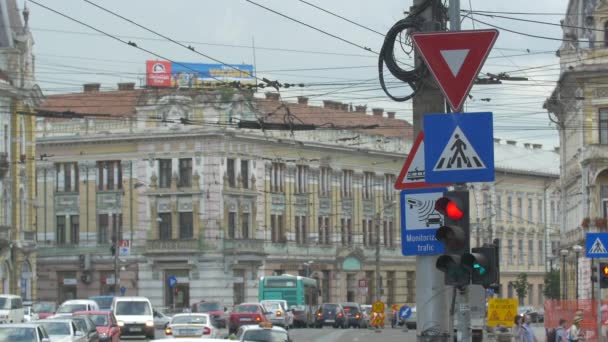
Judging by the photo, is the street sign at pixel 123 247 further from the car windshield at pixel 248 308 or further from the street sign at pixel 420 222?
the street sign at pixel 420 222

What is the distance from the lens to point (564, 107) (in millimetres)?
75688

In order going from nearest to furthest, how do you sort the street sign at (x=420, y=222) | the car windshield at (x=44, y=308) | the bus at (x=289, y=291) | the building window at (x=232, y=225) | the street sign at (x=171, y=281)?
1. the street sign at (x=420, y=222)
2. the car windshield at (x=44, y=308)
3. the bus at (x=289, y=291)
4. the street sign at (x=171, y=281)
5. the building window at (x=232, y=225)

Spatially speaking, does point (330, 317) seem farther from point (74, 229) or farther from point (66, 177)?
point (66, 177)

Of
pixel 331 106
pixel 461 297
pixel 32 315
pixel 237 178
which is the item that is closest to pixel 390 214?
pixel 331 106

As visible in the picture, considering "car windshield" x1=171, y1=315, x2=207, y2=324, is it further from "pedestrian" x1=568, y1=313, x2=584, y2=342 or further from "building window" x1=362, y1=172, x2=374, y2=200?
"building window" x1=362, y1=172, x2=374, y2=200

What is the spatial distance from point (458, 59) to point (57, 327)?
75.8 feet

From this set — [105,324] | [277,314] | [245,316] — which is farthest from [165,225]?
[105,324]

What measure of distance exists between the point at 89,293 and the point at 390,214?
2434 centimetres

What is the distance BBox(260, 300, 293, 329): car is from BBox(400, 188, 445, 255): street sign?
2137 inches

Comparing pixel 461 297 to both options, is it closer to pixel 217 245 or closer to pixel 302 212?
pixel 217 245

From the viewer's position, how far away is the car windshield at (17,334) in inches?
1202

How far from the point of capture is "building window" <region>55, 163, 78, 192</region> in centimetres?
9738

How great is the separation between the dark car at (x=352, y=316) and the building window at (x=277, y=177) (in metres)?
14.9

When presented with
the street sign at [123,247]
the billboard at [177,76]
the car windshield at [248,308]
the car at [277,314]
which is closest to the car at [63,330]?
the car windshield at [248,308]
